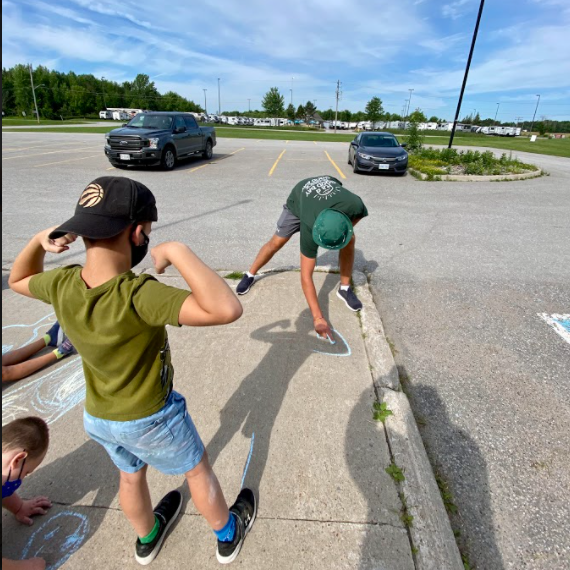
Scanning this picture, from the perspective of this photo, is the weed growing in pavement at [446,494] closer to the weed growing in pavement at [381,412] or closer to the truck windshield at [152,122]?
the weed growing in pavement at [381,412]

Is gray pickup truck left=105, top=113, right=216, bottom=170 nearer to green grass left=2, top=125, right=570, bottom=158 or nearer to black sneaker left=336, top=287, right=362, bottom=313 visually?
black sneaker left=336, top=287, right=362, bottom=313

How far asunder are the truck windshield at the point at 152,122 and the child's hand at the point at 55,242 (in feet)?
41.7

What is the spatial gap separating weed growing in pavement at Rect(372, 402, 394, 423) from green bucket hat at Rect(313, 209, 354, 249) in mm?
1172

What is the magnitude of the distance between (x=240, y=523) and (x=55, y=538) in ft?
2.91

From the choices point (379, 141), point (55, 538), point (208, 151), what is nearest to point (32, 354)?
point (55, 538)

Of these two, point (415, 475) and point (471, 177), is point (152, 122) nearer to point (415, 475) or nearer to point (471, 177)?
point (471, 177)

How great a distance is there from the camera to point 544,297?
4.39 metres

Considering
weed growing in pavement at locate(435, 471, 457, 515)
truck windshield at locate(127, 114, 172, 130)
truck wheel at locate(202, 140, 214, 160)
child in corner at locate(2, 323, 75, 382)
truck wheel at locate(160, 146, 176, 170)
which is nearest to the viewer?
weed growing in pavement at locate(435, 471, 457, 515)

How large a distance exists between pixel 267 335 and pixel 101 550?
6.36 ft

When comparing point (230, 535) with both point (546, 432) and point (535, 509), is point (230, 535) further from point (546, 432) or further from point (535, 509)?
point (546, 432)

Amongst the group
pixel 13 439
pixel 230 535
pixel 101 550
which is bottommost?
pixel 101 550

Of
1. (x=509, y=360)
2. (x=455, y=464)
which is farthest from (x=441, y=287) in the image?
(x=455, y=464)

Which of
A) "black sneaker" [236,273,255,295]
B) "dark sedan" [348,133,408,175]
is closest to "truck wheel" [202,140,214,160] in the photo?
"dark sedan" [348,133,408,175]

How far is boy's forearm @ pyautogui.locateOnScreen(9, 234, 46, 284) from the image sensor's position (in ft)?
5.16
